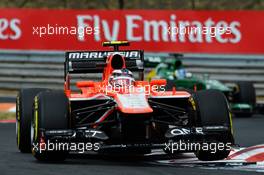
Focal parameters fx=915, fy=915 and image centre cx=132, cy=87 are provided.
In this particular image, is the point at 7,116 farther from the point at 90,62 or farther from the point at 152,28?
the point at 90,62

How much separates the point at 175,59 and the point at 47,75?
388 centimetres

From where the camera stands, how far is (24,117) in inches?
480

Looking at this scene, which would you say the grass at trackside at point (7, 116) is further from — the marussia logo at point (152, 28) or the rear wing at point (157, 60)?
the rear wing at point (157, 60)

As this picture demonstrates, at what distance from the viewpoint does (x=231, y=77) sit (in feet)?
72.3

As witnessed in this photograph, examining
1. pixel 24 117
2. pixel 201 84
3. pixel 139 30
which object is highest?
pixel 139 30

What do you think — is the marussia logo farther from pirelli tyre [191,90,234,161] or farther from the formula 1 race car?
pirelli tyre [191,90,234,161]

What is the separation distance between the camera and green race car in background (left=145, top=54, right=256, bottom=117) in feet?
63.0

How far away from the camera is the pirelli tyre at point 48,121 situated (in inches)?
425

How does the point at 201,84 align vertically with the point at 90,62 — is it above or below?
below

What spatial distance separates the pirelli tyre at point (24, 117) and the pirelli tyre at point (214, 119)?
237 centimetres

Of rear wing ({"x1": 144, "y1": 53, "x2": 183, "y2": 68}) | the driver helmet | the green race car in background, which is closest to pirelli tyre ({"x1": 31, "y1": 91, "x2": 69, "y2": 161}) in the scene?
the driver helmet

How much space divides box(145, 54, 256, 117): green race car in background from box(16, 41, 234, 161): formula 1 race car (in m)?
6.60

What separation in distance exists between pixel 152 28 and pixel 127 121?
36.5 ft

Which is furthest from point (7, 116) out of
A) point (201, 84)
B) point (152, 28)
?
point (152, 28)
